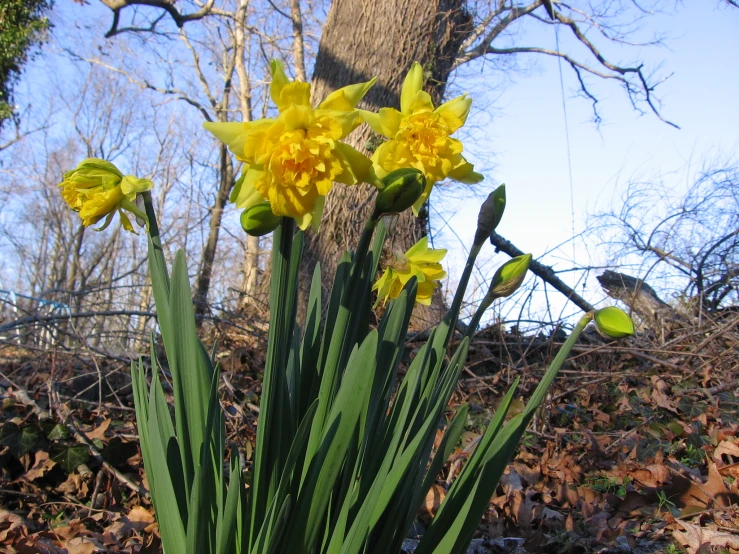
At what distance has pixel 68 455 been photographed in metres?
1.81

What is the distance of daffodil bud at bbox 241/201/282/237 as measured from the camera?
2.28ft

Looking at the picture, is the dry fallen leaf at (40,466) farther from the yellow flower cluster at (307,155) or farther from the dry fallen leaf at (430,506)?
the yellow flower cluster at (307,155)

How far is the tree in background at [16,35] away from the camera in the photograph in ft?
38.1

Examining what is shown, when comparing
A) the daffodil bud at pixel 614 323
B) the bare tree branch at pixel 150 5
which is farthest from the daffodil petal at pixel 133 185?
the bare tree branch at pixel 150 5

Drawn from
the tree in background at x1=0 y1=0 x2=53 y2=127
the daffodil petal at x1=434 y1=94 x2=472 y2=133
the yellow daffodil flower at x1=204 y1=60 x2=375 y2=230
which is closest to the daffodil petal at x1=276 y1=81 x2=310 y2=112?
the yellow daffodil flower at x1=204 y1=60 x2=375 y2=230

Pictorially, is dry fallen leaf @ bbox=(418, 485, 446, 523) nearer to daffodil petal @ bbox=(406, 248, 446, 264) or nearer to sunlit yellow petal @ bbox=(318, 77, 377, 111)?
daffodil petal @ bbox=(406, 248, 446, 264)

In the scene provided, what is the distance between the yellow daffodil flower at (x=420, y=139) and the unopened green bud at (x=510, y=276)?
0.16 m

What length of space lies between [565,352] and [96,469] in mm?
1669

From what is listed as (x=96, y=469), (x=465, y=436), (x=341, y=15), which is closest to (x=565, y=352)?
(x=465, y=436)

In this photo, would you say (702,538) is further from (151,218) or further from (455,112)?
(151,218)

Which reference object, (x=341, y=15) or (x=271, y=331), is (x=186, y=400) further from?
(x=341, y=15)

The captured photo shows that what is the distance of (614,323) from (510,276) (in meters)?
0.18

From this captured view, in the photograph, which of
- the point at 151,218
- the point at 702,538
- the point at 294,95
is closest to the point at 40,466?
the point at 151,218

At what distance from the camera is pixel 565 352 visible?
854mm
